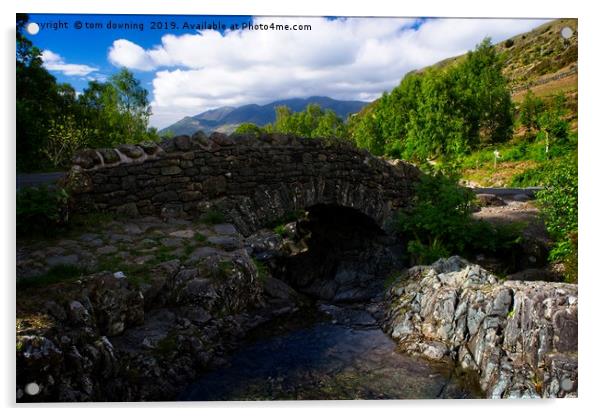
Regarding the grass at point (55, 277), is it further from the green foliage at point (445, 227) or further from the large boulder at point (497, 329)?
the green foliage at point (445, 227)

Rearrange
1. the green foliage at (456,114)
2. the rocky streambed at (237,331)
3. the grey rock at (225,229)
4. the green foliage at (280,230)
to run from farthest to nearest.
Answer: the green foliage at (456,114), the green foliage at (280,230), the grey rock at (225,229), the rocky streambed at (237,331)

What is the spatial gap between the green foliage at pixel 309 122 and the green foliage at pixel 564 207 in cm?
3000

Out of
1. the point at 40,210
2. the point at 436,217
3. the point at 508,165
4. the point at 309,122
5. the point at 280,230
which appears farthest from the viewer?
the point at 309,122

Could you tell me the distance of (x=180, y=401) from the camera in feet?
14.2

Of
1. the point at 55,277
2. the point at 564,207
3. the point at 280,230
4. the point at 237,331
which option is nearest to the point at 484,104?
the point at 280,230

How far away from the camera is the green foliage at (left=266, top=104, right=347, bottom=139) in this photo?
38.6 metres

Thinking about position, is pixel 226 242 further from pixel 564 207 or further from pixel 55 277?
pixel 564 207

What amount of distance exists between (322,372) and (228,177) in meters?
3.09

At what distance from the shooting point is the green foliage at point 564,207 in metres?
6.28

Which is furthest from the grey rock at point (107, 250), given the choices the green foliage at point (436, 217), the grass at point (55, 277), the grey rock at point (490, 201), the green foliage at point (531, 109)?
the green foliage at point (531, 109)

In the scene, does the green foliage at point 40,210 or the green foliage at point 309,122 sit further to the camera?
the green foliage at point 309,122

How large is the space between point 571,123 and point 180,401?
251 inches

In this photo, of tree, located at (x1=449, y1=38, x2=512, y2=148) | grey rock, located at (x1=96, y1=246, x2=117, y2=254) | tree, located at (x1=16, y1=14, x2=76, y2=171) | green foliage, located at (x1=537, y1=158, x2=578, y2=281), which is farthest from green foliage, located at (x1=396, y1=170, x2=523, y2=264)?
tree, located at (x1=449, y1=38, x2=512, y2=148)

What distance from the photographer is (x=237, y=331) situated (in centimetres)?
576
